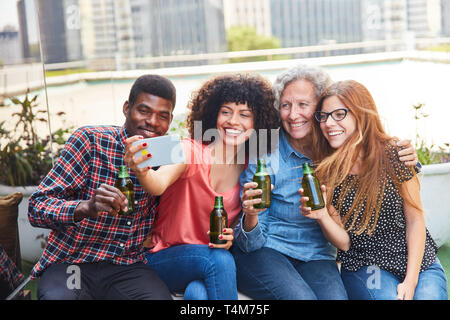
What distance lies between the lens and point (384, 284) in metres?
1.90

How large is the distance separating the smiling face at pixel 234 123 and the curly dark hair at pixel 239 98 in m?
0.02

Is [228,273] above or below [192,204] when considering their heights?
below

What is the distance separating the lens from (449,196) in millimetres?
2904

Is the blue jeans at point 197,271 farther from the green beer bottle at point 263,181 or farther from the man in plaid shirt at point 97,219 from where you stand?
the green beer bottle at point 263,181

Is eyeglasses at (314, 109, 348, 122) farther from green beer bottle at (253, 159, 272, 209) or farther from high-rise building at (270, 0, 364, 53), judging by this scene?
high-rise building at (270, 0, 364, 53)

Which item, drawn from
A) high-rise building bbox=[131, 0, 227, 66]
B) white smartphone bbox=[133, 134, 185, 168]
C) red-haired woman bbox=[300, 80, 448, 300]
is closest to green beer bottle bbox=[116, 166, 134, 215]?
white smartphone bbox=[133, 134, 185, 168]

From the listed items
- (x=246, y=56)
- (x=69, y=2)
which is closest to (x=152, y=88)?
(x=246, y=56)

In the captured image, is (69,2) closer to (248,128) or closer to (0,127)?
(0,127)

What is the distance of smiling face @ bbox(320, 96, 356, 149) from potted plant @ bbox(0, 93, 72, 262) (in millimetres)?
1723

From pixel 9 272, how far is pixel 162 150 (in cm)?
109

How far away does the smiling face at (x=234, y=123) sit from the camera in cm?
208

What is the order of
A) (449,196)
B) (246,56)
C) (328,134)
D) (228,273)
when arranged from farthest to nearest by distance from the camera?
1. (246,56)
2. (449,196)
3. (328,134)
4. (228,273)
